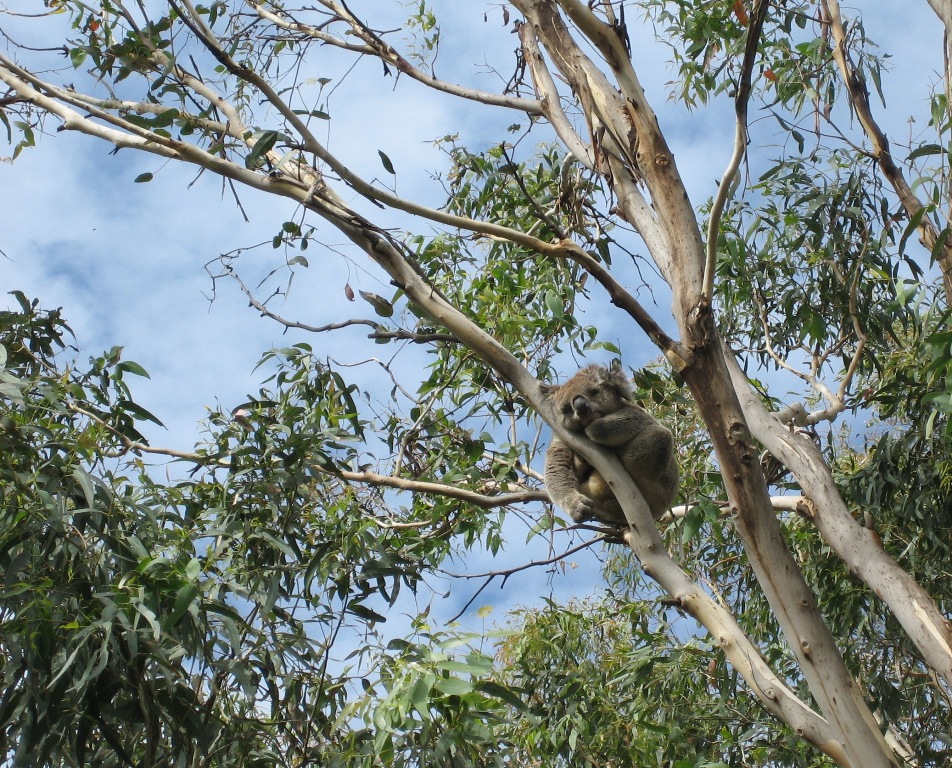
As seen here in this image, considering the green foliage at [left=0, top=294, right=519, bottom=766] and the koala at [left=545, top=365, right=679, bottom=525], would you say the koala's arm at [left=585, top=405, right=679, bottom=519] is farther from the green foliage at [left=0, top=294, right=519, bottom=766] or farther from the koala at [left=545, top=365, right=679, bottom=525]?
the green foliage at [left=0, top=294, right=519, bottom=766]

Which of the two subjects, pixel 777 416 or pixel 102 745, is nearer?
pixel 102 745

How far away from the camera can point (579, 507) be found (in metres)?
4.21

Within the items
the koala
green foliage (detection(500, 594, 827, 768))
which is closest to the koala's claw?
the koala

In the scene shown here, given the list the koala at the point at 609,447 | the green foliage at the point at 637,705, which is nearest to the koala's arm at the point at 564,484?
the koala at the point at 609,447

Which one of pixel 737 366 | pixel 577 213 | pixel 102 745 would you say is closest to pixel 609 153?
pixel 577 213

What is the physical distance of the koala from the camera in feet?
14.4

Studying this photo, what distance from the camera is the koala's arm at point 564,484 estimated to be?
13.9 ft

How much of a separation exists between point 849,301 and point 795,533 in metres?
1.39

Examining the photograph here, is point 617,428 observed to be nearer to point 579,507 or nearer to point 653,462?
point 653,462

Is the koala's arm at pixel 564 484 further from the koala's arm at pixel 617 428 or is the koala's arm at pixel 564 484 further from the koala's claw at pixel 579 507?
the koala's arm at pixel 617 428

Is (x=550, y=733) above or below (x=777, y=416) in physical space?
below

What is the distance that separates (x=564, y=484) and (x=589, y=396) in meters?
0.43

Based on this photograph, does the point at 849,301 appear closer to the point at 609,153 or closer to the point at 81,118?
the point at 609,153

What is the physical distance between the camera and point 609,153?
14.0ft
